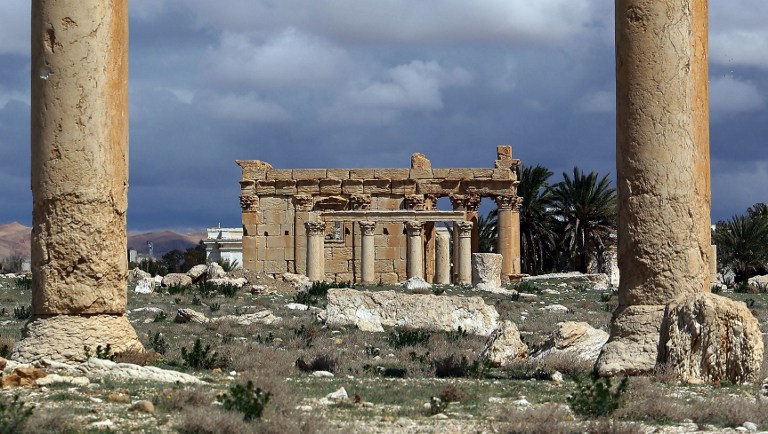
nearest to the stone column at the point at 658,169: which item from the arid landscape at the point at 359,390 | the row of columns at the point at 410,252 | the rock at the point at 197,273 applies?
the arid landscape at the point at 359,390

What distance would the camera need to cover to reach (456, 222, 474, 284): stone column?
151 ft

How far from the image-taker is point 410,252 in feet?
152

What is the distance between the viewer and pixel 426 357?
1673cm

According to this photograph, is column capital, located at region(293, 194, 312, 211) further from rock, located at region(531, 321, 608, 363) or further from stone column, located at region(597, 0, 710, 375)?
stone column, located at region(597, 0, 710, 375)

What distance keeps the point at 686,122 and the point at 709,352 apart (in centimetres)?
257

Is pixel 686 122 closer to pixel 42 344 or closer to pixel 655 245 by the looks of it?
pixel 655 245

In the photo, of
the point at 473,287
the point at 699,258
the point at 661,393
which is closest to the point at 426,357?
the point at 699,258

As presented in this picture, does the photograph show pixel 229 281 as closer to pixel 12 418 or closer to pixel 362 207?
pixel 362 207

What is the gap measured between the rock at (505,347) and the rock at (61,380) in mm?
5528

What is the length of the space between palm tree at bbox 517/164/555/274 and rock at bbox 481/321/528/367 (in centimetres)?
3791

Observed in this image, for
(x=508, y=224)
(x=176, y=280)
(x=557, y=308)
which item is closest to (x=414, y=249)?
(x=508, y=224)

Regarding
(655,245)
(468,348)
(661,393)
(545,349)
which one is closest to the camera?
(661,393)

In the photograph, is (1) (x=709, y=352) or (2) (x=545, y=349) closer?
(1) (x=709, y=352)

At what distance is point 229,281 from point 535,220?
22.2 metres
